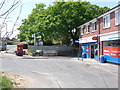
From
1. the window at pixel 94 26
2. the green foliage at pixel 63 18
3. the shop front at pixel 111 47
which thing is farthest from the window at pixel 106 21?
the green foliage at pixel 63 18

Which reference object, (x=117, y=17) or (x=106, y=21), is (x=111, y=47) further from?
(x=117, y=17)

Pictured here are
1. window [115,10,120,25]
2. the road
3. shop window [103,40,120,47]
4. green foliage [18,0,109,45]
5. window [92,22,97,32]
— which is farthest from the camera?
green foliage [18,0,109,45]

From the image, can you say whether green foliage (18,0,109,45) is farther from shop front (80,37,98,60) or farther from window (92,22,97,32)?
window (92,22,97,32)

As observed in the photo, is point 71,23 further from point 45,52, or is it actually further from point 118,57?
point 118,57

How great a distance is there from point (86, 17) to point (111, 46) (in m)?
15.4

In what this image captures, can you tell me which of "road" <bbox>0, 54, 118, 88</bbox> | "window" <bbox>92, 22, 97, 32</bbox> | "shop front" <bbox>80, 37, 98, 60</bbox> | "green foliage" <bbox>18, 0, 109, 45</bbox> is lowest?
"road" <bbox>0, 54, 118, 88</bbox>

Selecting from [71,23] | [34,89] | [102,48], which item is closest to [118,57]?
[102,48]

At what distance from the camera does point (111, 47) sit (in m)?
19.4

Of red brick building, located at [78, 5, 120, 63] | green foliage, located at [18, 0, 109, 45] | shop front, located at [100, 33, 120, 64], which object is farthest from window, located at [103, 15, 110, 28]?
green foliage, located at [18, 0, 109, 45]

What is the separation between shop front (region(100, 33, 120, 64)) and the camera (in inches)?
714

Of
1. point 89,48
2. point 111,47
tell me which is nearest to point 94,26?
point 89,48

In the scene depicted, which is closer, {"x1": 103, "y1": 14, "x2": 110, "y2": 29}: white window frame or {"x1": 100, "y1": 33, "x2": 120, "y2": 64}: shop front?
{"x1": 100, "y1": 33, "x2": 120, "y2": 64}: shop front

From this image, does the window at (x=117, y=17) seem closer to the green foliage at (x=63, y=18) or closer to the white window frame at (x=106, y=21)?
the white window frame at (x=106, y=21)

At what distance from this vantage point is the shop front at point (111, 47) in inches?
714
